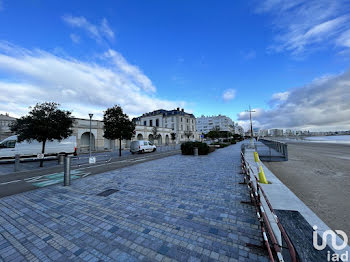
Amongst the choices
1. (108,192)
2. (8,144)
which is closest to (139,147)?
(8,144)

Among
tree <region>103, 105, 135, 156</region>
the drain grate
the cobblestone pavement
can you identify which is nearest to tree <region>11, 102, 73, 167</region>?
tree <region>103, 105, 135, 156</region>

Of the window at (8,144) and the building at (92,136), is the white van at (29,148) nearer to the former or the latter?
the window at (8,144)

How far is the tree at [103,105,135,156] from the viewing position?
17641 millimetres

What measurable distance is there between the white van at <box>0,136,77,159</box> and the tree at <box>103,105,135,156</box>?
160 inches

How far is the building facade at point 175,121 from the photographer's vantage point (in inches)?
2151

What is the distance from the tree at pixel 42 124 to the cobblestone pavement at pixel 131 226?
8.15 metres

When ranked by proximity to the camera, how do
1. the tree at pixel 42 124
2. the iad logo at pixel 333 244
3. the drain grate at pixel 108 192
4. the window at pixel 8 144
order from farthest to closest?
1. the window at pixel 8 144
2. the tree at pixel 42 124
3. the drain grate at pixel 108 192
4. the iad logo at pixel 333 244

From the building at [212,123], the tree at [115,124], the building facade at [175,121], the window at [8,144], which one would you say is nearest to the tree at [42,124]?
the window at [8,144]

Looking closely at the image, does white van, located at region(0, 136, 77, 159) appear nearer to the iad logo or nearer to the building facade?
the iad logo

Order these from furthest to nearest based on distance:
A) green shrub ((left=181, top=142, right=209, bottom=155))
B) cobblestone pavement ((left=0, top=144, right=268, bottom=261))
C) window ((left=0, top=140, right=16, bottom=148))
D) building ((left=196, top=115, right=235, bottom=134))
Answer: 1. building ((left=196, top=115, right=235, bottom=134))
2. green shrub ((left=181, top=142, right=209, bottom=155))
3. window ((left=0, top=140, right=16, bottom=148))
4. cobblestone pavement ((left=0, top=144, right=268, bottom=261))

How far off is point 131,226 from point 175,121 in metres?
51.9

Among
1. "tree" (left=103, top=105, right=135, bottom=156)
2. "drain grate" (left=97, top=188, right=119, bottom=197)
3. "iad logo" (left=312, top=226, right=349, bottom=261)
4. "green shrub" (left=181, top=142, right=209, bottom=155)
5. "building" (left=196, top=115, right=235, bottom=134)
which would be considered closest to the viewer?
"iad logo" (left=312, top=226, right=349, bottom=261)

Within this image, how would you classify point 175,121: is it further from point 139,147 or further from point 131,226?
point 131,226

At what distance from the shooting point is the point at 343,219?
360 centimetres
